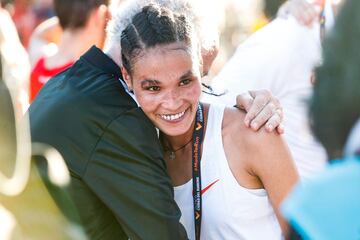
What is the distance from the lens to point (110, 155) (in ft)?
7.55

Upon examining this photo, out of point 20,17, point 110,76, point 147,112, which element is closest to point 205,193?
point 147,112

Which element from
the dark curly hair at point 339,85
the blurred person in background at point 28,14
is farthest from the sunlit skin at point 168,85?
the blurred person in background at point 28,14

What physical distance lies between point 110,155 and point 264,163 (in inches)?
19.3

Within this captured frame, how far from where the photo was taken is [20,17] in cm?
892

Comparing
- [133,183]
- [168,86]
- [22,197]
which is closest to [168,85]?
[168,86]

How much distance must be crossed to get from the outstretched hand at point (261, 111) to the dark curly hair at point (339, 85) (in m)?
1.40

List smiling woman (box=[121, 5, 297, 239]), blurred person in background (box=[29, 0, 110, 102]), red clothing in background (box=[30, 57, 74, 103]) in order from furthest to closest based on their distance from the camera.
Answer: red clothing in background (box=[30, 57, 74, 103]) < blurred person in background (box=[29, 0, 110, 102]) < smiling woman (box=[121, 5, 297, 239])

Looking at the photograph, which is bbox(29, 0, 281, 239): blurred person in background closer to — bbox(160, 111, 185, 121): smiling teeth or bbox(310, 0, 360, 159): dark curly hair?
bbox(160, 111, 185, 121): smiling teeth

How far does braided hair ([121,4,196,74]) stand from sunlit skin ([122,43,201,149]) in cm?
2

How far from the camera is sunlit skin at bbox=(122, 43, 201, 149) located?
2.41 meters

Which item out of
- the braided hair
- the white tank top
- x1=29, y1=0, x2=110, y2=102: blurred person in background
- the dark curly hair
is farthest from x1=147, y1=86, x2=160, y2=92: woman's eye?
x1=29, y1=0, x2=110, y2=102: blurred person in background

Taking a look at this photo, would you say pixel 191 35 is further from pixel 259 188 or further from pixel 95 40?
pixel 95 40

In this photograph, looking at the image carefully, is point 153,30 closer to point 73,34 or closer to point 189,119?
point 189,119

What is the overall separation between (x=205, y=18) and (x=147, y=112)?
41 cm
